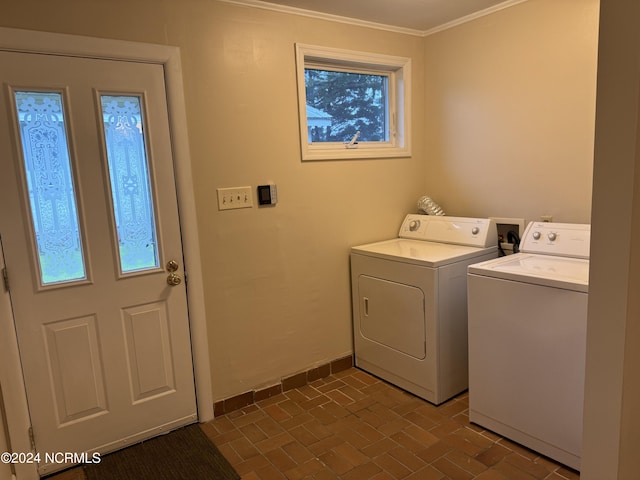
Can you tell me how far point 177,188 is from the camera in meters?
2.36

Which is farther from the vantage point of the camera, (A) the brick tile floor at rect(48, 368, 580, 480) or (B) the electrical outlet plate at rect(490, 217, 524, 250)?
(B) the electrical outlet plate at rect(490, 217, 524, 250)

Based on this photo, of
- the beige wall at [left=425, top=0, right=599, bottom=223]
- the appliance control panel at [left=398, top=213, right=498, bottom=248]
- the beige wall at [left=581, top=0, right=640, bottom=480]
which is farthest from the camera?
the appliance control panel at [left=398, top=213, right=498, bottom=248]

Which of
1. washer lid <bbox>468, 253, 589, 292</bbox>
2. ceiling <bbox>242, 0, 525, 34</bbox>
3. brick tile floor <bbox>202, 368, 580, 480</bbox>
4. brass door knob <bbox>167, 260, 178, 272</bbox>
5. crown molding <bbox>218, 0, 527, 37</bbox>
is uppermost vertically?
ceiling <bbox>242, 0, 525, 34</bbox>

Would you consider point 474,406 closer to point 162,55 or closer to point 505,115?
point 505,115

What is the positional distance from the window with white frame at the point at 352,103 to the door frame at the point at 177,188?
760 mm

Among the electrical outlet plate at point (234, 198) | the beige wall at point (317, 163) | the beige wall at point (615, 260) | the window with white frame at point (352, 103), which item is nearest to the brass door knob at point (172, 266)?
the beige wall at point (317, 163)

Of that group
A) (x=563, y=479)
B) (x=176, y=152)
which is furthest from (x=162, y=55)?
(x=563, y=479)

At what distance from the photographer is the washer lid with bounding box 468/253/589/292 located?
1.98 meters

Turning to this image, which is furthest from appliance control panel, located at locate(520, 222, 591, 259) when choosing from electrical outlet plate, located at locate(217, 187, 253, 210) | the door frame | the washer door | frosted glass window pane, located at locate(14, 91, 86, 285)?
frosted glass window pane, located at locate(14, 91, 86, 285)

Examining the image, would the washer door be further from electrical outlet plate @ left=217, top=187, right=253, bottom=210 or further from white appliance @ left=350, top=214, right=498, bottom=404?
electrical outlet plate @ left=217, top=187, right=253, bottom=210

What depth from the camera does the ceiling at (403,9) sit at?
102 inches

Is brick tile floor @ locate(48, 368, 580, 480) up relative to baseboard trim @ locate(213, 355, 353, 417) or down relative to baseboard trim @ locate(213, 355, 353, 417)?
down

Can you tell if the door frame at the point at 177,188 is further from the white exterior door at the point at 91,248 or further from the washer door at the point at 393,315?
the washer door at the point at 393,315

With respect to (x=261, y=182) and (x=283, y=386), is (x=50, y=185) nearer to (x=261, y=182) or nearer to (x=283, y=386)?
(x=261, y=182)
